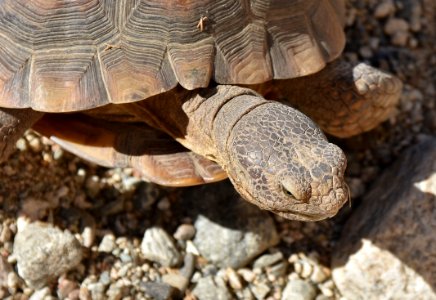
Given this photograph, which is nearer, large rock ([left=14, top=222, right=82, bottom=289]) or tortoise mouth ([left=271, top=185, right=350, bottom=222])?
tortoise mouth ([left=271, top=185, right=350, bottom=222])

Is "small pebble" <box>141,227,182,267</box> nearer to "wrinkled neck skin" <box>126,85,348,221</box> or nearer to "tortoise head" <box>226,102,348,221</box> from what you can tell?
"wrinkled neck skin" <box>126,85,348,221</box>

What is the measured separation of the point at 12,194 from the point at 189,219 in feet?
3.48

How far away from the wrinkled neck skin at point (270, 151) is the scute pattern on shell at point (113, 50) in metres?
0.16

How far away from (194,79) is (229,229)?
3.75 ft

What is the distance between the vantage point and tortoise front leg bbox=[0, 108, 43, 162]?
10.8ft

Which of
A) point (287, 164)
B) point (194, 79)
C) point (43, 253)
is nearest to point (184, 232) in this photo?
point (43, 253)

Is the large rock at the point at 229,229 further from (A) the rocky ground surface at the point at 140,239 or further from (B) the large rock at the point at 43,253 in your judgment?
(B) the large rock at the point at 43,253

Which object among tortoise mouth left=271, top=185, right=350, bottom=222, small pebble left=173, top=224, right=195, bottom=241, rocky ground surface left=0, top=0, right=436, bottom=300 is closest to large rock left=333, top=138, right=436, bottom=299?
rocky ground surface left=0, top=0, right=436, bottom=300

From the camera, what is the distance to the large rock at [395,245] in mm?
3625

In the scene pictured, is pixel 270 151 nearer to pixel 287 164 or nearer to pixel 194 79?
pixel 287 164

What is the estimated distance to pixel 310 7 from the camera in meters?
3.41

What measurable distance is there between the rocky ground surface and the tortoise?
443 millimetres

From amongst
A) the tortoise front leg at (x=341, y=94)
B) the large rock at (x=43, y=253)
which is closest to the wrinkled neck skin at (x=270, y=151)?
the tortoise front leg at (x=341, y=94)

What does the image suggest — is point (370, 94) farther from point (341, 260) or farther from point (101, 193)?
point (101, 193)
